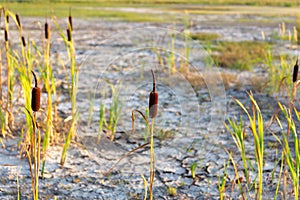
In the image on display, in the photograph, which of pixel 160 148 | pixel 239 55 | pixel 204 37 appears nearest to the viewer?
pixel 160 148

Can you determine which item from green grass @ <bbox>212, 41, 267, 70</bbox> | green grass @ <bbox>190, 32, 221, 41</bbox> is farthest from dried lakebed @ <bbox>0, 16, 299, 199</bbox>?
green grass @ <bbox>190, 32, 221, 41</bbox>

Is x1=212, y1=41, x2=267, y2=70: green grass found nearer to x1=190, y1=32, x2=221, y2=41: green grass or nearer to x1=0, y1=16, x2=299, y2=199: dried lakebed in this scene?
x1=190, y1=32, x2=221, y2=41: green grass

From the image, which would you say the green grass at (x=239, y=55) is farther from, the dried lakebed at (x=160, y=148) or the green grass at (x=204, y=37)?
the dried lakebed at (x=160, y=148)

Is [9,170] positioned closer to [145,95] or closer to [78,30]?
[145,95]

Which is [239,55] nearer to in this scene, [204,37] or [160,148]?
[204,37]

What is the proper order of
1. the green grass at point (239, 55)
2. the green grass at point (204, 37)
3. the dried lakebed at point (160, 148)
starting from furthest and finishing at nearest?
the green grass at point (204, 37)
the green grass at point (239, 55)
the dried lakebed at point (160, 148)

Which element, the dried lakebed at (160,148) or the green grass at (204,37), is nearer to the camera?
the dried lakebed at (160,148)

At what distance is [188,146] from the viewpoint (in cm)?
276

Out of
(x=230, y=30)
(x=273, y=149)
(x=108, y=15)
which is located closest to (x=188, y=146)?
(x=273, y=149)

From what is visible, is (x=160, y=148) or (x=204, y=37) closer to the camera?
(x=160, y=148)

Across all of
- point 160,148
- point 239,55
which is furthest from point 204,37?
point 160,148

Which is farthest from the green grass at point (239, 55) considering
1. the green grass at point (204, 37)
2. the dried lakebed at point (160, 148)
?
the dried lakebed at point (160, 148)

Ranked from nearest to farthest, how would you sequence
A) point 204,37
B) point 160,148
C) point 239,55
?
point 160,148
point 239,55
point 204,37

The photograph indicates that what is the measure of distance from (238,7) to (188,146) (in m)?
12.8
